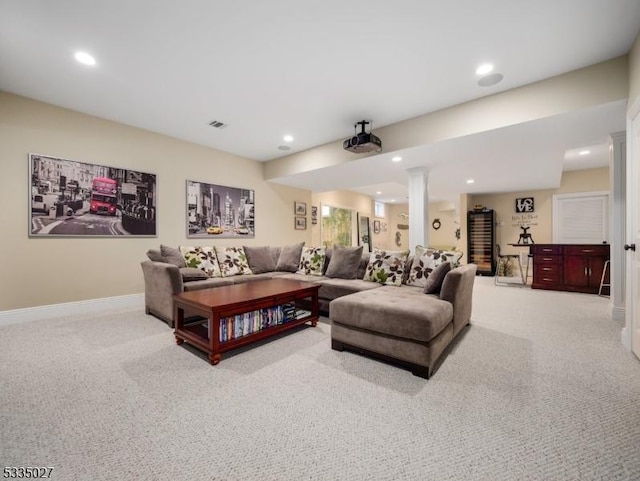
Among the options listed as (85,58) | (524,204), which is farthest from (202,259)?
(524,204)

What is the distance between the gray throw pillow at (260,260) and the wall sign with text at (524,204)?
Answer: 7.04m

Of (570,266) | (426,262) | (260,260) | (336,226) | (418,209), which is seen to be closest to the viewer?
(426,262)

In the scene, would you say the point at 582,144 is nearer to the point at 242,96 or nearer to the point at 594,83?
the point at 594,83

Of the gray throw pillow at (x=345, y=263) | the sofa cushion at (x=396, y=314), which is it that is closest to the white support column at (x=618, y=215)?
the sofa cushion at (x=396, y=314)

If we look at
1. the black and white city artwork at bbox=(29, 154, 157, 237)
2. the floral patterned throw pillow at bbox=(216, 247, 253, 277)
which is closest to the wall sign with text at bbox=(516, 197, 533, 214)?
the floral patterned throw pillow at bbox=(216, 247, 253, 277)

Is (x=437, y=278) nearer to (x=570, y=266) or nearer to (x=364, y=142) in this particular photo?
(x=364, y=142)

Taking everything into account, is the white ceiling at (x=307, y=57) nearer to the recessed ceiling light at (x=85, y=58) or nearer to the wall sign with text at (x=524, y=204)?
the recessed ceiling light at (x=85, y=58)

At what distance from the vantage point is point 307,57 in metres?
2.62

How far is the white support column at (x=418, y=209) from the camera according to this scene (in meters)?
4.89

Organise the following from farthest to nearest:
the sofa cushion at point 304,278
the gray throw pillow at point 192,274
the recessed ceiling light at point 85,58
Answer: the sofa cushion at point 304,278
the gray throw pillow at point 192,274
the recessed ceiling light at point 85,58

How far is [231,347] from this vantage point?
2396mm

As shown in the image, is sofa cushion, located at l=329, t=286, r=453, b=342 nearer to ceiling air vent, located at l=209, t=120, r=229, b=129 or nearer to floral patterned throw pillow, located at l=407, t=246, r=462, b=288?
floral patterned throw pillow, located at l=407, t=246, r=462, b=288

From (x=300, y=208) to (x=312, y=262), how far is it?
2767mm

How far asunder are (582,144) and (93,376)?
6.02 m
